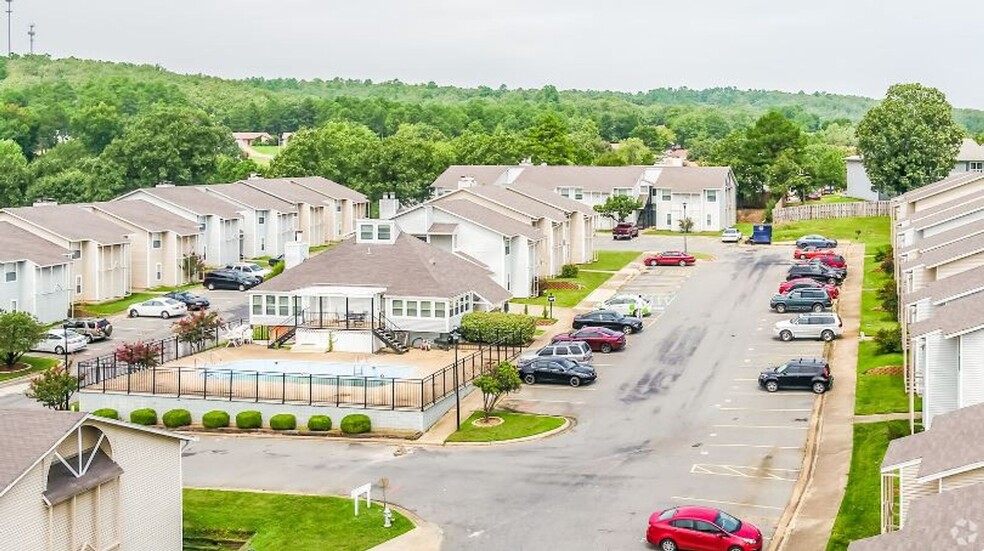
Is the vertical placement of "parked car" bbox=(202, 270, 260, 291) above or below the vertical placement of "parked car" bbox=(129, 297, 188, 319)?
above

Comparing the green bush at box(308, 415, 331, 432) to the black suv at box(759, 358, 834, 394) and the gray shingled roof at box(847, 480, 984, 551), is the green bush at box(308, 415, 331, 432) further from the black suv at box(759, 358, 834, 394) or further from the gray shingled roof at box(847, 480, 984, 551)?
the gray shingled roof at box(847, 480, 984, 551)

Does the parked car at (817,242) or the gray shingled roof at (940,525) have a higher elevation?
the parked car at (817,242)

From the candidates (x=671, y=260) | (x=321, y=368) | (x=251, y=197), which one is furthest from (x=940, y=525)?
(x=251, y=197)

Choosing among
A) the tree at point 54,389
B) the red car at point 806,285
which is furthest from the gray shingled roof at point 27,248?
the red car at point 806,285

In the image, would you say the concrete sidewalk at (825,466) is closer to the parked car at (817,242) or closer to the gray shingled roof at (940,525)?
the gray shingled roof at (940,525)

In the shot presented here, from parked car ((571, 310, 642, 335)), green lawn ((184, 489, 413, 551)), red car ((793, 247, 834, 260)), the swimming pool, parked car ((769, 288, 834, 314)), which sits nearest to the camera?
green lawn ((184, 489, 413, 551))

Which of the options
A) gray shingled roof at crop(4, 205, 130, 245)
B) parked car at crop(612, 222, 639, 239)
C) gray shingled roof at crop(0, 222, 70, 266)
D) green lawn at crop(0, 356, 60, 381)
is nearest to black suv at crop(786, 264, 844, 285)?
parked car at crop(612, 222, 639, 239)

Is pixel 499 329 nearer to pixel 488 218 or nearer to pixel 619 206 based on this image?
pixel 488 218
